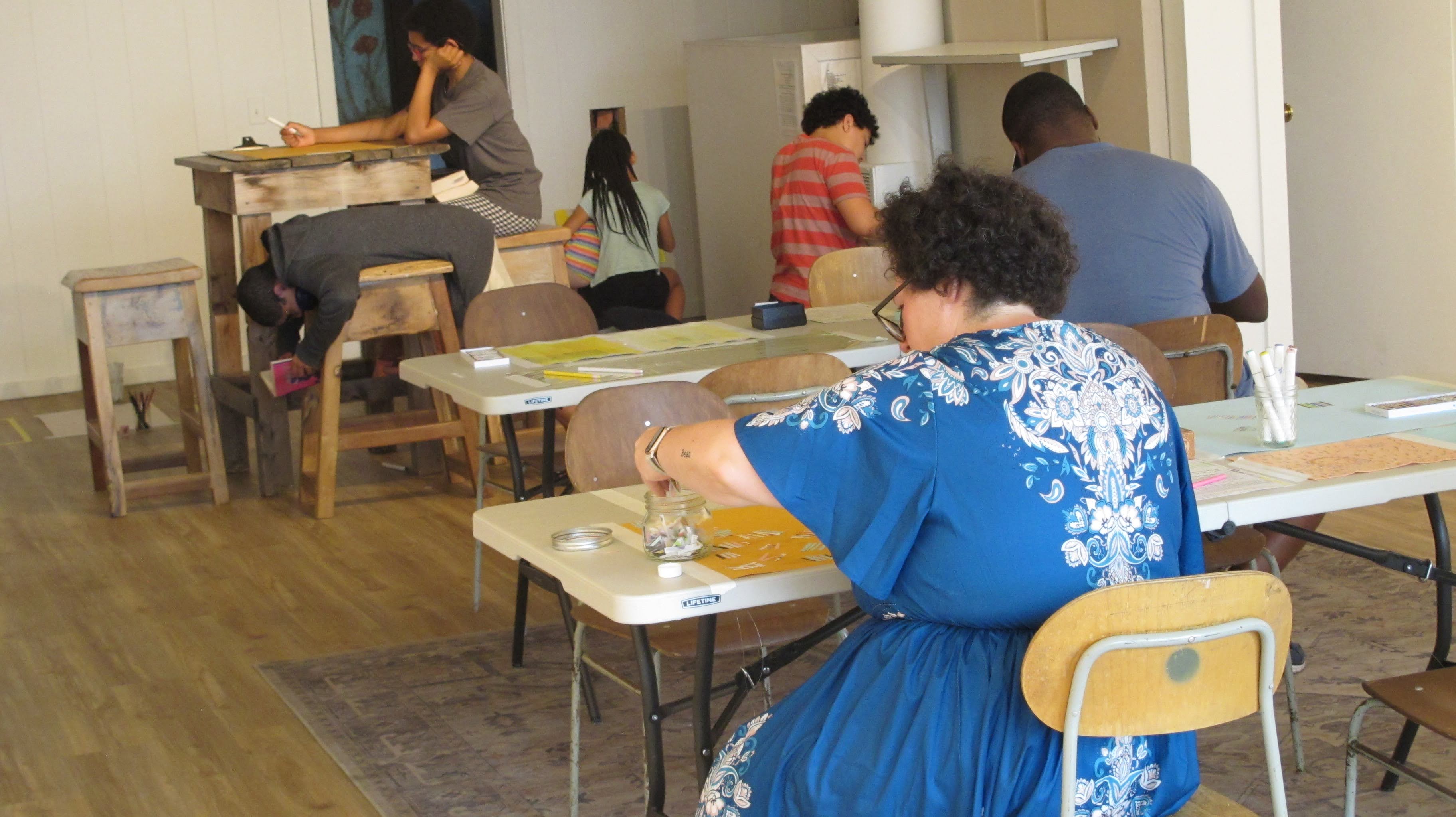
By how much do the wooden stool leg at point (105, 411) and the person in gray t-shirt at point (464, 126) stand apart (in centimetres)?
104

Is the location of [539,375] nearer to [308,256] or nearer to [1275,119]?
[308,256]

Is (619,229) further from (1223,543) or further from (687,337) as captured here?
(1223,543)

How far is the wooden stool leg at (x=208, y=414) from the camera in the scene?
6.02 metres

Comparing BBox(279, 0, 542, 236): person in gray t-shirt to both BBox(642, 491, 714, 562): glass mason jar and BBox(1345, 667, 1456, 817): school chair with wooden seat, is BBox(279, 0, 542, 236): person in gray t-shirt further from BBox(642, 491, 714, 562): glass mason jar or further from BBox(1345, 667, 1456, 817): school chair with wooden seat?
BBox(1345, 667, 1456, 817): school chair with wooden seat

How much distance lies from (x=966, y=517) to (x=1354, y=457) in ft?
3.60

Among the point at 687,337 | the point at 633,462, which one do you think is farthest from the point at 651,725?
the point at 687,337

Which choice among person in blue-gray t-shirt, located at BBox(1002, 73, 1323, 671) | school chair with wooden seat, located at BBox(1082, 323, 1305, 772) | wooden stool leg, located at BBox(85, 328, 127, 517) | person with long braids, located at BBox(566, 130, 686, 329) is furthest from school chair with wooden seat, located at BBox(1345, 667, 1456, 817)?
person with long braids, located at BBox(566, 130, 686, 329)

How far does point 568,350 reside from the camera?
4.35 metres

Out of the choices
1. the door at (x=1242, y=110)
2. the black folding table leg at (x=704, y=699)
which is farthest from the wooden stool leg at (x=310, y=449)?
the black folding table leg at (x=704, y=699)

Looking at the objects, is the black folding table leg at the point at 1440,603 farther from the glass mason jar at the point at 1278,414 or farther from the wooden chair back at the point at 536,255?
the wooden chair back at the point at 536,255

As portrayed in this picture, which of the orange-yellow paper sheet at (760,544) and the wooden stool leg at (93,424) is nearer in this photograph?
the orange-yellow paper sheet at (760,544)

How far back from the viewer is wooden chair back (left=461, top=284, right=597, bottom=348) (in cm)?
465

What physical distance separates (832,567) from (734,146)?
21.8ft

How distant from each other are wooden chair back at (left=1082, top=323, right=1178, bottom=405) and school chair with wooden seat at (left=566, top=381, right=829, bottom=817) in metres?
0.90
